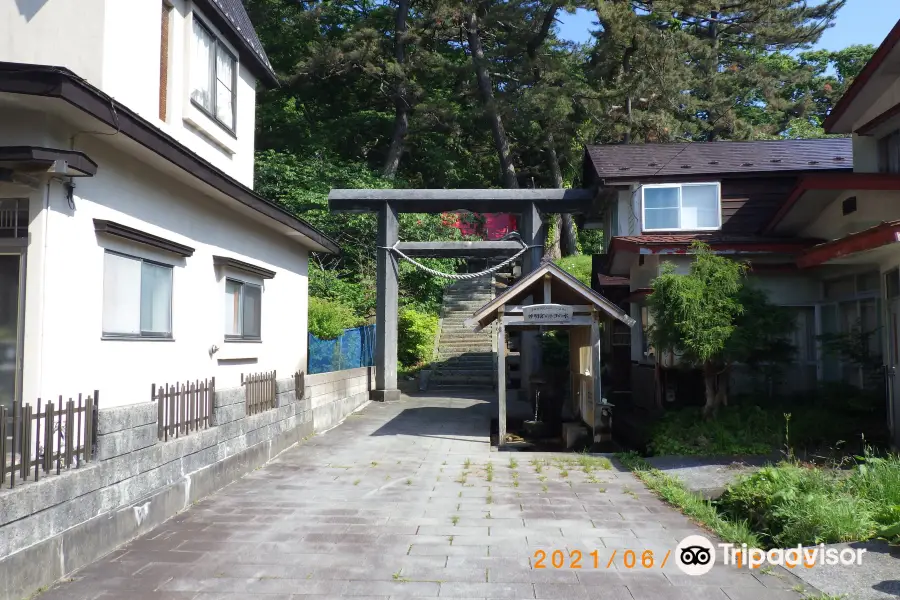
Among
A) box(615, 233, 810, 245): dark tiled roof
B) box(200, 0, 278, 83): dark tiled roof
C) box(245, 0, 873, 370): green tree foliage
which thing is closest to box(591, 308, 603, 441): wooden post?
box(615, 233, 810, 245): dark tiled roof

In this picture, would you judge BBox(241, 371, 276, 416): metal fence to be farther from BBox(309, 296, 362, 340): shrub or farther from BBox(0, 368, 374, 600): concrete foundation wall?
BBox(309, 296, 362, 340): shrub

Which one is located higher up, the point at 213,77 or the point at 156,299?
the point at 213,77

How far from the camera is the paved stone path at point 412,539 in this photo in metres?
5.43

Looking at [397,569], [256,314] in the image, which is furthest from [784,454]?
[256,314]

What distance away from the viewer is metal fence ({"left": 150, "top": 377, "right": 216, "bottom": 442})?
7.53m

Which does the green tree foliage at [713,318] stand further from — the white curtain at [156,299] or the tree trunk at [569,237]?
the tree trunk at [569,237]

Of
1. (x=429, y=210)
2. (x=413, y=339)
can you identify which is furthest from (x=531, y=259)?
(x=413, y=339)

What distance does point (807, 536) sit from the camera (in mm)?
6414

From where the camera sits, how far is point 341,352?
16375 mm

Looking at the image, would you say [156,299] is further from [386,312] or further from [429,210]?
[429,210]

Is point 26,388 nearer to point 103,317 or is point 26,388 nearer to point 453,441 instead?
point 103,317

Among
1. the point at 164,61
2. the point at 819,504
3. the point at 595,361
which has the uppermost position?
the point at 164,61

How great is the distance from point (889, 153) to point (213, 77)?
11476 millimetres

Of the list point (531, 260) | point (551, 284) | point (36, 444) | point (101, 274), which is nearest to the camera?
point (36, 444)
